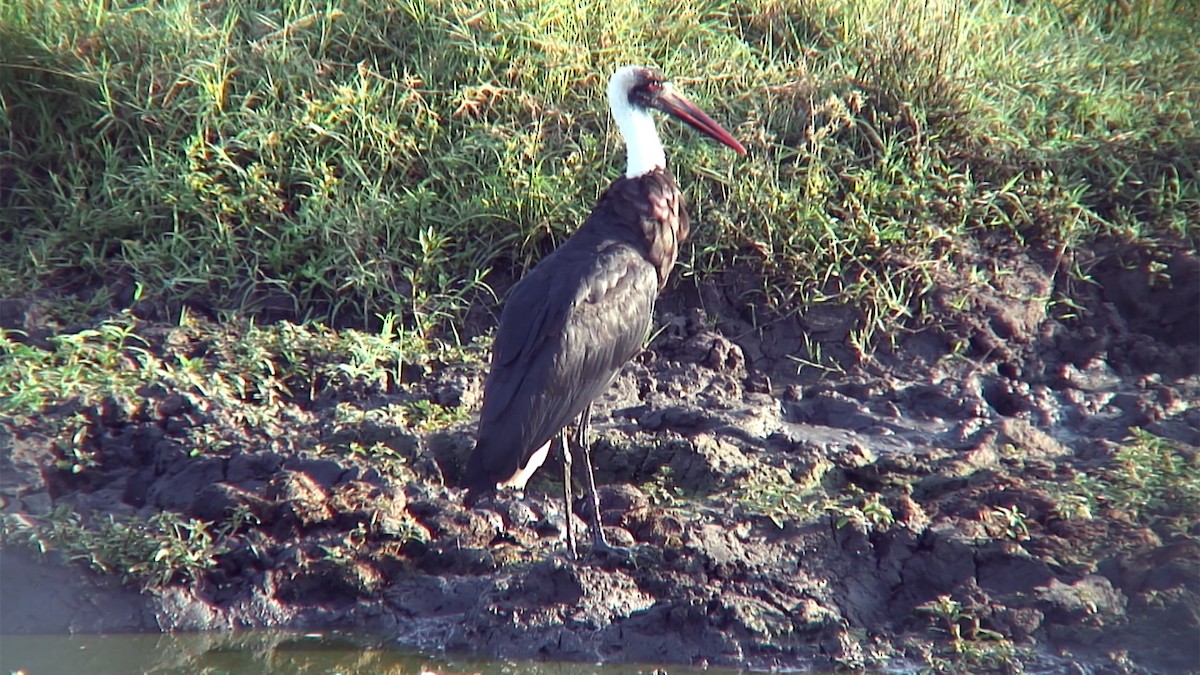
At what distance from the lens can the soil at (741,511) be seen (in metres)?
4.20

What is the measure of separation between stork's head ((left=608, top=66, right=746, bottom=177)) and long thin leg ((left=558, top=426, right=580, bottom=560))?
1.24m

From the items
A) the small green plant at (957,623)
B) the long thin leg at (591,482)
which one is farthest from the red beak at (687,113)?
the small green plant at (957,623)

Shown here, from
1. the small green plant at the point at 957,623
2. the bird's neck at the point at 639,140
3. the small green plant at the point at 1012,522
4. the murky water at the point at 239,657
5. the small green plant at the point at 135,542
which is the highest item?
the bird's neck at the point at 639,140

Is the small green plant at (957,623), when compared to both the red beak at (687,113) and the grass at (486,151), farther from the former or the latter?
the red beak at (687,113)

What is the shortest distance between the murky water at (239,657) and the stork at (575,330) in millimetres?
554

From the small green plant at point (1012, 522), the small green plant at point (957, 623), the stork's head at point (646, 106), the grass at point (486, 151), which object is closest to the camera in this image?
the small green plant at point (957, 623)

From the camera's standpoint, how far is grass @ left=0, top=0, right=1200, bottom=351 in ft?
19.3

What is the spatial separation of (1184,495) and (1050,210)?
73.9 inches

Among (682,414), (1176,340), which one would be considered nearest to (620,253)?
(682,414)

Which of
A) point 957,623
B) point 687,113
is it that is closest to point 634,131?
point 687,113

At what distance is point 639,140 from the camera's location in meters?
5.33

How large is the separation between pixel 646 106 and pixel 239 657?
8.44 ft

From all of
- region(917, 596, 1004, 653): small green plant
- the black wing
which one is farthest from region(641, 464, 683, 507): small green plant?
region(917, 596, 1004, 653): small green plant

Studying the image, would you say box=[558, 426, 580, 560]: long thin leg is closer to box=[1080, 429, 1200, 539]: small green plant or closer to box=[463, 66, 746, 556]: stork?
box=[463, 66, 746, 556]: stork
